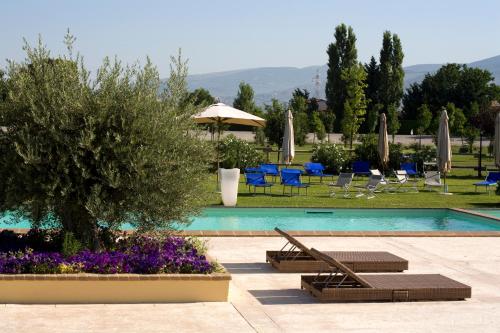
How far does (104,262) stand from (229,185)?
34.4 feet

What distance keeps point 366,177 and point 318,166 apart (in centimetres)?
284

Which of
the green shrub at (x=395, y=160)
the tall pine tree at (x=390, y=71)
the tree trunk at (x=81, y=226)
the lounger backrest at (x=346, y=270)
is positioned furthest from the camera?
the tall pine tree at (x=390, y=71)

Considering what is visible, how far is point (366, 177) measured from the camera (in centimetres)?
2927

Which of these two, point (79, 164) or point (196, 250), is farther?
point (196, 250)

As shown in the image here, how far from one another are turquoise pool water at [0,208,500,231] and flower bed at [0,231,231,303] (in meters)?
8.06

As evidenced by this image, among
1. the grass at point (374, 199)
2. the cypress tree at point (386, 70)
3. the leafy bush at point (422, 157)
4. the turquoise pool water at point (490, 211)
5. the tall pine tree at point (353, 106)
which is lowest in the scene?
the turquoise pool water at point (490, 211)

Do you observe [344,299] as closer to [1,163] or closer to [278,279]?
[278,279]

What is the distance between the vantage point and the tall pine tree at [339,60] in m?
67.3

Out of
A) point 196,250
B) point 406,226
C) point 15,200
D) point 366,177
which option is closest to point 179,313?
point 196,250

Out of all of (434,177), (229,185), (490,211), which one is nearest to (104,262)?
(229,185)

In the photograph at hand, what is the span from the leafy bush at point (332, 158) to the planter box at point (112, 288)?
21.5 meters

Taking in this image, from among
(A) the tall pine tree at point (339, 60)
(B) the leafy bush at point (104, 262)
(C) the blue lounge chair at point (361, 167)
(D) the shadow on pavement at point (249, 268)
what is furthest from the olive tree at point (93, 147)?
(A) the tall pine tree at point (339, 60)

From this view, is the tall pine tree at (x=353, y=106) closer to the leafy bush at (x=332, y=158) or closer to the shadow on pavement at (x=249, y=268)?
the leafy bush at (x=332, y=158)

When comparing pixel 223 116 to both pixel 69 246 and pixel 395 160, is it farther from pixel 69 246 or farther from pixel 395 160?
pixel 69 246
